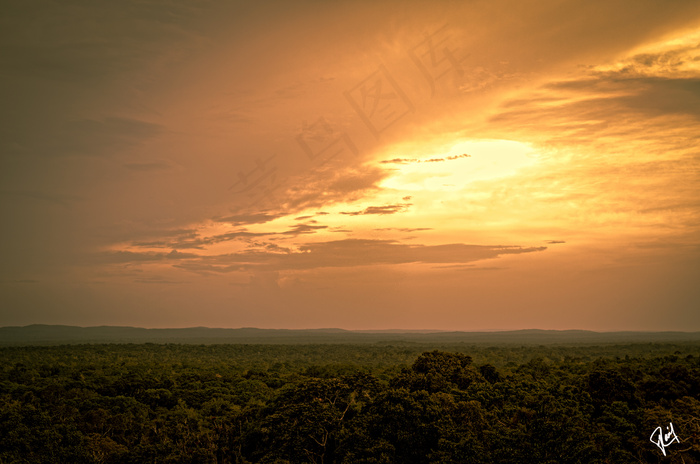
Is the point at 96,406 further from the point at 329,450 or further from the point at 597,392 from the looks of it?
the point at 597,392

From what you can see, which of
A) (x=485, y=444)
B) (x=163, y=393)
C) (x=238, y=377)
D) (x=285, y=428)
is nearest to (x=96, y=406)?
(x=163, y=393)

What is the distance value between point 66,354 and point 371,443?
13745 cm

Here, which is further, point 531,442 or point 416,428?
point 416,428

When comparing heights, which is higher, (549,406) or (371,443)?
(549,406)

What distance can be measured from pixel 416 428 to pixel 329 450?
587 centimetres

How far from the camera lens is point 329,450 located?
35875 mm

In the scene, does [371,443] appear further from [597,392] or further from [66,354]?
[66,354]

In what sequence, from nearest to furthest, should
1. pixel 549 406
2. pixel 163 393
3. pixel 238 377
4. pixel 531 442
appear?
pixel 531 442 → pixel 549 406 → pixel 163 393 → pixel 238 377

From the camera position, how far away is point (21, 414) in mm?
46312

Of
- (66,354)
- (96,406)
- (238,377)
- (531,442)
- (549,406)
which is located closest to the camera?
(531,442)
